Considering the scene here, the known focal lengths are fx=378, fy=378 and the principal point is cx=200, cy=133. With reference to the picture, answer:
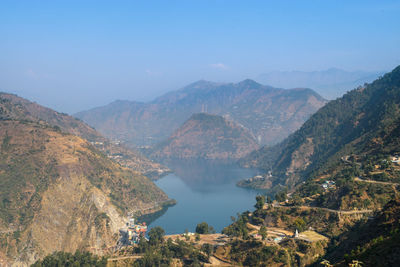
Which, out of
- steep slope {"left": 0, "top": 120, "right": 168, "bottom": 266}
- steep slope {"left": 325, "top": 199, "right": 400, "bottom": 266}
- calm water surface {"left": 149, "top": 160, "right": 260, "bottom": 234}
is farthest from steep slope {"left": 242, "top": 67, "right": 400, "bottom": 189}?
steep slope {"left": 0, "top": 120, "right": 168, "bottom": 266}

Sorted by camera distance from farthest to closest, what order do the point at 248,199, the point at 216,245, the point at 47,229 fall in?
1. the point at 248,199
2. the point at 47,229
3. the point at 216,245

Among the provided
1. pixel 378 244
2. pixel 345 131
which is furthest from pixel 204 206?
pixel 378 244

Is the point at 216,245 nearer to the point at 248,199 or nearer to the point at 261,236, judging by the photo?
the point at 261,236

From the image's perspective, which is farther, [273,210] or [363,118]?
[363,118]

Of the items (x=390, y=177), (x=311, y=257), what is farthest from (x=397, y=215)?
(x=390, y=177)

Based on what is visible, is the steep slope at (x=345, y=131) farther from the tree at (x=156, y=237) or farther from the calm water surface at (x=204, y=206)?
the tree at (x=156, y=237)
